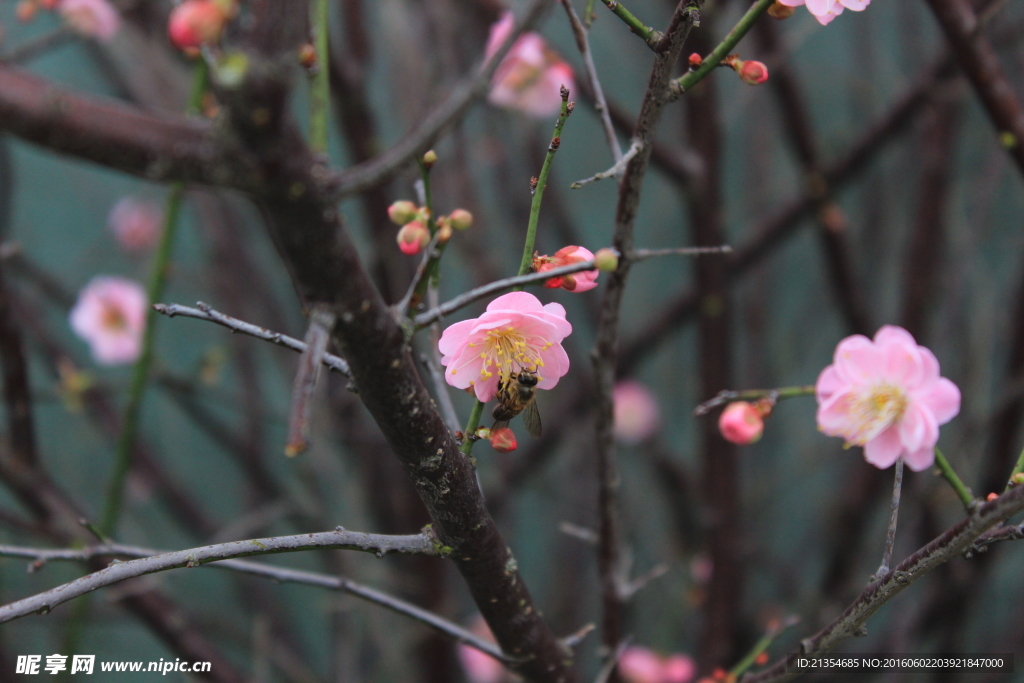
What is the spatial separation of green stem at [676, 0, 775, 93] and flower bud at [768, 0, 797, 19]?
10mm

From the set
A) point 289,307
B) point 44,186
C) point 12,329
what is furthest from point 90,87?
point 12,329

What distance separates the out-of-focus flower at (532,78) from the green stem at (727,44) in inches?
22.0

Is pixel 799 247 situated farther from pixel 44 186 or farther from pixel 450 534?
pixel 44 186

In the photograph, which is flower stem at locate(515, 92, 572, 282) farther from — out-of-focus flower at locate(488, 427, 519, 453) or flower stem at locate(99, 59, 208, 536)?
flower stem at locate(99, 59, 208, 536)

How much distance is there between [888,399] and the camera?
513 mm

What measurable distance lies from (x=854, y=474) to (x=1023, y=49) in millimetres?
967

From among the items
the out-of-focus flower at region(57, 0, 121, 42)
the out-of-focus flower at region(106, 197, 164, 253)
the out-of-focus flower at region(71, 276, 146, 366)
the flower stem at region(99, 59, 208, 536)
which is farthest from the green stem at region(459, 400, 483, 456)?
the out-of-focus flower at region(106, 197, 164, 253)

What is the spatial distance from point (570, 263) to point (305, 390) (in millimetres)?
220

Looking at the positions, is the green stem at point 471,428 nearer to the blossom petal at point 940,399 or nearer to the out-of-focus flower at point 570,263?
the out-of-focus flower at point 570,263

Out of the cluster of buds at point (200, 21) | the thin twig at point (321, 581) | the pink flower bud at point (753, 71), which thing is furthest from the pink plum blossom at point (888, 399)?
the cluster of buds at point (200, 21)

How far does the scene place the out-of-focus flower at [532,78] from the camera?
3.37ft

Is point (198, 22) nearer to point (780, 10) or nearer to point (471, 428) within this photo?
point (471, 428)

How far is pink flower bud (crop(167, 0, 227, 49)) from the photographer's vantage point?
27 centimetres

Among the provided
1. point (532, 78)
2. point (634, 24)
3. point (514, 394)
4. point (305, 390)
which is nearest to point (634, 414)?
point (532, 78)
